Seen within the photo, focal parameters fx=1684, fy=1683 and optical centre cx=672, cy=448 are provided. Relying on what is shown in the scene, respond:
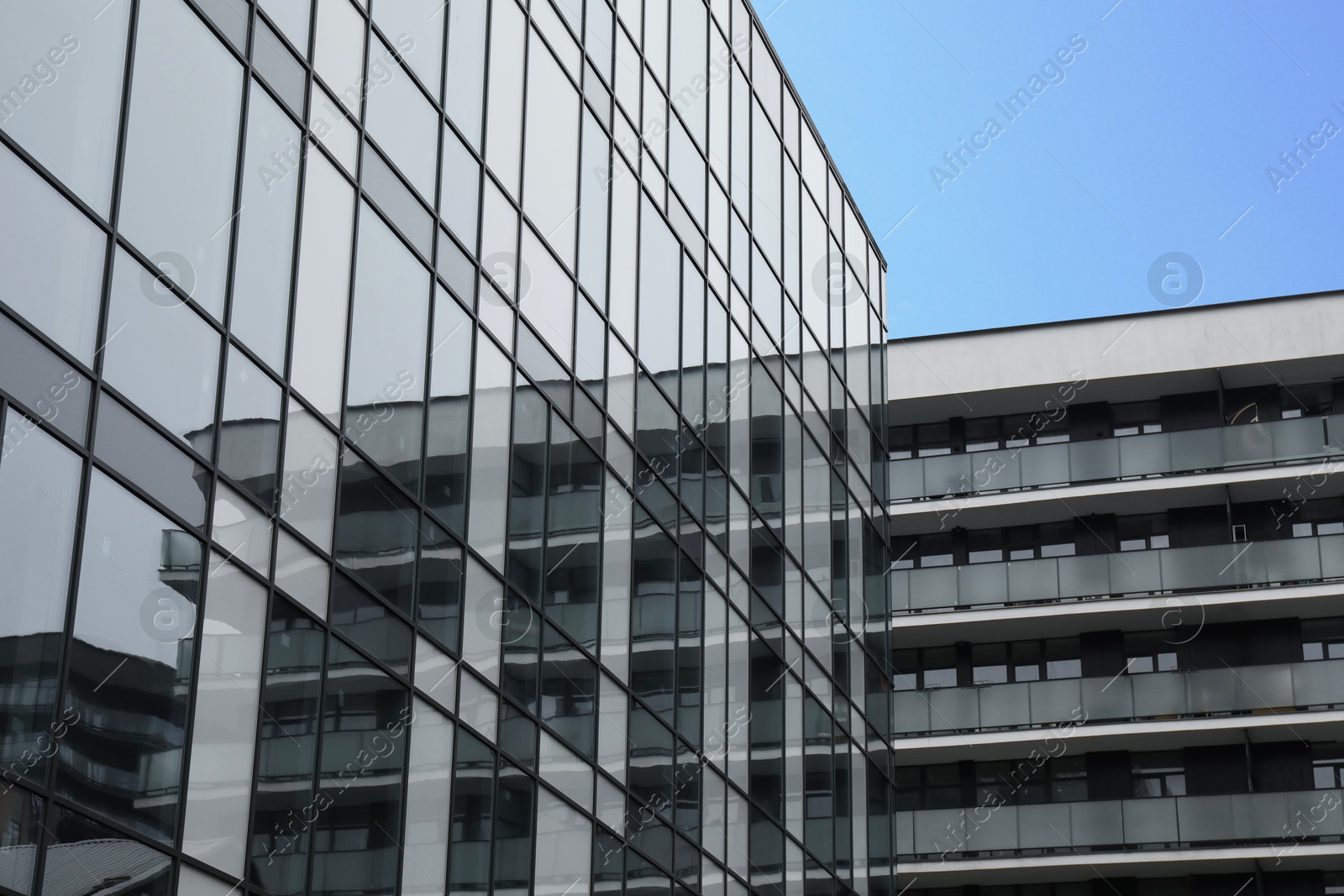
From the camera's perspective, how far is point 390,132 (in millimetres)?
A: 16766

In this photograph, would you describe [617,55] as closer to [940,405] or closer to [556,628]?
[556,628]

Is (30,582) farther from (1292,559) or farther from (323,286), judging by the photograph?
(1292,559)

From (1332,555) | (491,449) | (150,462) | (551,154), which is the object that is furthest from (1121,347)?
(150,462)

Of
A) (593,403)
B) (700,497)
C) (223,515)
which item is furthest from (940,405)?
(223,515)

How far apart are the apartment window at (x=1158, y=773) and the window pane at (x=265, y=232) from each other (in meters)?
34.3

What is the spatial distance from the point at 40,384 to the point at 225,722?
10.2 ft

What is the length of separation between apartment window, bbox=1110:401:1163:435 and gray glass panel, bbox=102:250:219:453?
37269 millimetres

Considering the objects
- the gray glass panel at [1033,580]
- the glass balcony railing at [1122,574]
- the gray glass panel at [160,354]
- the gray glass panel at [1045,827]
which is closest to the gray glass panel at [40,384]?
the gray glass panel at [160,354]

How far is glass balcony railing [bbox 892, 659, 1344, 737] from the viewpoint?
4162cm

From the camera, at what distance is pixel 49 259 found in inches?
461

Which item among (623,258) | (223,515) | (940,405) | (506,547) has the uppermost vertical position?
(940,405)

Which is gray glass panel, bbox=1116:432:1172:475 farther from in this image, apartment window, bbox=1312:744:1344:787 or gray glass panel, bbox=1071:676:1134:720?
apartment window, bbox=1312:744:1344:787

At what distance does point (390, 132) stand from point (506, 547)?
179 inches

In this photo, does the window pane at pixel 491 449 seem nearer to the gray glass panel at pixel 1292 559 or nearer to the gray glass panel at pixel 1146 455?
the gray glass panel at pixel 1146 455
